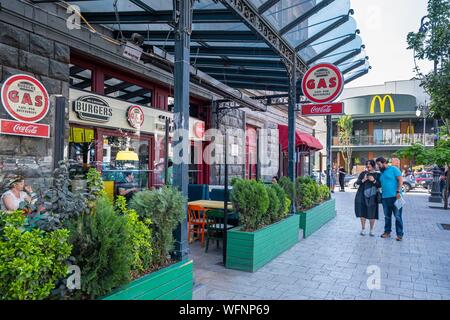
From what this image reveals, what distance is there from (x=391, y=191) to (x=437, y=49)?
408 centimetres

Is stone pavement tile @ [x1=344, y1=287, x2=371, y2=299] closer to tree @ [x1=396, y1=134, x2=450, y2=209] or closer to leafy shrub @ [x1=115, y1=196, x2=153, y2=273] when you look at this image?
leafy shrub @ [x1=115, y1=196, x2=153, y2=273]

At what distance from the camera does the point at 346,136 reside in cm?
3609

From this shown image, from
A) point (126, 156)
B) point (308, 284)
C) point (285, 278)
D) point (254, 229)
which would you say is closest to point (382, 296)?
point (308, 284)

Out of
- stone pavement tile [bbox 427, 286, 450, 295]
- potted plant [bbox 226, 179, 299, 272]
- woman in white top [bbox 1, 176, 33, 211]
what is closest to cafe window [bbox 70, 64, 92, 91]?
woman in white top [bbox 1, 176, 33, 211]

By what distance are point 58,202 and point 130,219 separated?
623 millimetres

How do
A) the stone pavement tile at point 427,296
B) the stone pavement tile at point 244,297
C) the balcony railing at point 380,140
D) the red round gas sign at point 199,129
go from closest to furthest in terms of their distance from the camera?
the stone pavement tile at point 244,297, the stone pavement tile at point 427,296, the red round gas sign at point 199,129, the balcony railing at point 380,140

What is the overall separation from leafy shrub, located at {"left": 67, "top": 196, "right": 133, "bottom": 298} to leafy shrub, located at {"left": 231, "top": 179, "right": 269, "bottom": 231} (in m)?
2.76

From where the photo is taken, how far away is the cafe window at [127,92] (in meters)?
7.62

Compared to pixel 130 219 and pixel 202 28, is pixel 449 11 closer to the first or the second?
pixel 202 28

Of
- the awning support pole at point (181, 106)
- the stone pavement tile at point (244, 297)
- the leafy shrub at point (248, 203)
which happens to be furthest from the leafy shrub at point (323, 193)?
the awning support pole at point (181, 106)

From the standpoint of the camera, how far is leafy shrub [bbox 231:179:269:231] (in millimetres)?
5270

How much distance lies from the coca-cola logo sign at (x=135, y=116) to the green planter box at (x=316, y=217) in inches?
164

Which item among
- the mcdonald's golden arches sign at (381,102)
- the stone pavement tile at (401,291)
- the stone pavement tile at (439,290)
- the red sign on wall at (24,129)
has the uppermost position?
the mcdonald's golden arches sign at (381,102)

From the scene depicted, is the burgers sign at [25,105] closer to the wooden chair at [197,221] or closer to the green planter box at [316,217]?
the wooden chair at [197,221]
